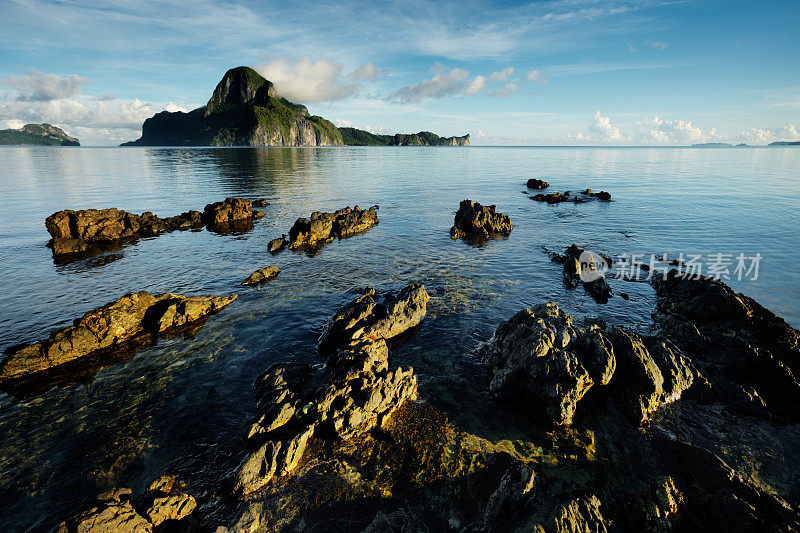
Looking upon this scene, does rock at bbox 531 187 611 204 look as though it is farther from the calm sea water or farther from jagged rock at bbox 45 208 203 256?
jagged rock at bbox 45 208 203 256

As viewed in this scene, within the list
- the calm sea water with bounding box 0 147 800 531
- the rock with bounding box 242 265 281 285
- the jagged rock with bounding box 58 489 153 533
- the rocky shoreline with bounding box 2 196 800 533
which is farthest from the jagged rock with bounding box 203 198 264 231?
the jagged rock with bounding box 58 489 153 533

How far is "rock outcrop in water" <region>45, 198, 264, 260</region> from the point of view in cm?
3394

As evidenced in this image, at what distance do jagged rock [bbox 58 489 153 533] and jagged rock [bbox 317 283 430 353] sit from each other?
9602 millimetres

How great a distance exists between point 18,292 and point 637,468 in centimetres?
3754

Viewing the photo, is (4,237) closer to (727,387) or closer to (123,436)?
(123,436)

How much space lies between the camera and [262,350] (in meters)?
17.8

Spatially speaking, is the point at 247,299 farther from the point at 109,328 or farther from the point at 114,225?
the point at 114,225

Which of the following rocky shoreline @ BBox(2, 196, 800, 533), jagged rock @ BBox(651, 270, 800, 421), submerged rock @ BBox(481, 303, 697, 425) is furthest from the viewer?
jagged rock @ BBox(651, 270, 800, 421)

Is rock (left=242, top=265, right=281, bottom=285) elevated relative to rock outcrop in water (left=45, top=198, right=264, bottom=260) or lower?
lower

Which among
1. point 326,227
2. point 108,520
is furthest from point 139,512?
point 326,227

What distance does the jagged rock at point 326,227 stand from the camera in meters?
36.9

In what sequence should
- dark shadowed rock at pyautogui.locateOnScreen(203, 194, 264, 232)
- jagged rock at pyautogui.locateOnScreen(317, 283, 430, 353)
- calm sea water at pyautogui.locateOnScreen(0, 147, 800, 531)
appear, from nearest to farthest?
calm sea water at pyautogui.locateOnScreen(0, 147, 800, 531), jagged rock at pyautogui.locateOnScreen(317, 283, 430, 353), dark shadowed rock at pyautogui.locateOnScreen(203, 194, 264, 232)

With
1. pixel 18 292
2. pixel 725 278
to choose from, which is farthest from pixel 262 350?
pixel 725 278

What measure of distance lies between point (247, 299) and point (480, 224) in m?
28.5
